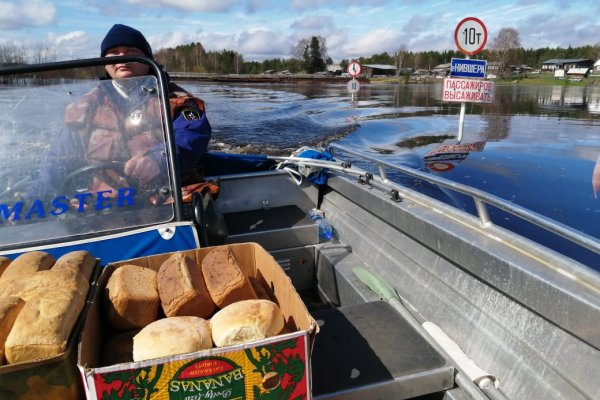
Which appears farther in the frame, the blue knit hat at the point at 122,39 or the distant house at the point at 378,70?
the distant house at the point at 378,70

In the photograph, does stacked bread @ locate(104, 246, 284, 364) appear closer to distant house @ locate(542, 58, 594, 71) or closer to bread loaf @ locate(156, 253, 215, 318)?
bread loaf @ locate(156, 253, 215, 318)

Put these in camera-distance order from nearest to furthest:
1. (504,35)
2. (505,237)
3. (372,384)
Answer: (372,384) → (505,237) → (504,35)

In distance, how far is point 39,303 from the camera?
1.29 m

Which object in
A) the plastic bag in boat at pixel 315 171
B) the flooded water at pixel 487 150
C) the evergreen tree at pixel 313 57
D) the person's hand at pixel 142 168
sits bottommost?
the flooded water at pixel 487 150

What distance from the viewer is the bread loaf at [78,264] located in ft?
5.11

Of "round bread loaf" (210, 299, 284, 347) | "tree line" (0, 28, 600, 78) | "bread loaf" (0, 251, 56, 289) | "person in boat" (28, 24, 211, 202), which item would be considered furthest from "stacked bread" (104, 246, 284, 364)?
"tree line" (0, 28, 600, 78)

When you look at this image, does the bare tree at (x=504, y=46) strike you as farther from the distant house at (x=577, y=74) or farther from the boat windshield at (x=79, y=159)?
the boat windshield at (x=79, y=159)

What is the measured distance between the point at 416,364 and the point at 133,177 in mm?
1601

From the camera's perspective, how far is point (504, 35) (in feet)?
206

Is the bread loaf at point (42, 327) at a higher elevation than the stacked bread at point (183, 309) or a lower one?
higher

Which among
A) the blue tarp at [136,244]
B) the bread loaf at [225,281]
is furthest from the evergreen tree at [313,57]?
the bread loaf at [225,281]

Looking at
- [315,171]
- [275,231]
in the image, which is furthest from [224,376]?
[315,171]

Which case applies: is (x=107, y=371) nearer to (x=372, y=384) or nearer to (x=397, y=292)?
(x=372, y=384)

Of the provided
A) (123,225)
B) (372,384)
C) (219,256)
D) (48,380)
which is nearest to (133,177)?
(123,225)
